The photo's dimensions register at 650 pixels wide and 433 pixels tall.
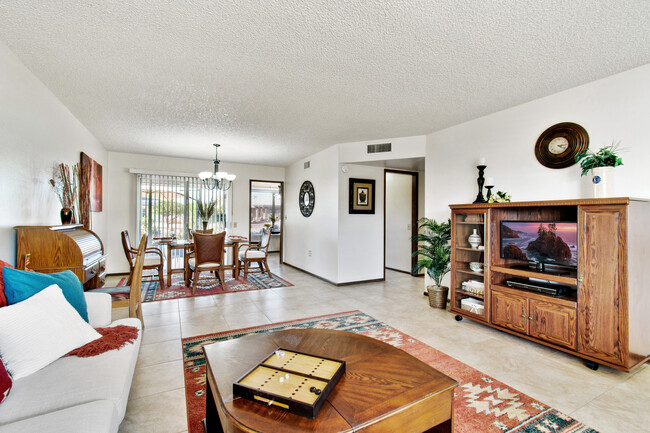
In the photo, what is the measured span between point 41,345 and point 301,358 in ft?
4.41

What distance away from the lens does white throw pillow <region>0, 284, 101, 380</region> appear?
1476 millimetres

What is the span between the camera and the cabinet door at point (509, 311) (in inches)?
115

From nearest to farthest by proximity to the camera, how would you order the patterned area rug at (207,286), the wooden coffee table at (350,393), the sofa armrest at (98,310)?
1. the wooden coffee table at (350,393)
2. the sofa armrest at (98,310)
3. the patterned area rug at (207,286)

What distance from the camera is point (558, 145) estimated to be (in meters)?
3.09

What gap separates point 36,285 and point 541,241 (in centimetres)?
395

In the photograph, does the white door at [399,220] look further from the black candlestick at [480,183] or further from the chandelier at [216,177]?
the chandelier at [216,177]

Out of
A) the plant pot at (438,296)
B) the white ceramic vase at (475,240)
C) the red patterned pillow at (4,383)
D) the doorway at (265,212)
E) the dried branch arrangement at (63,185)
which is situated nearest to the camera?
the red patterned pillow at (4,383)

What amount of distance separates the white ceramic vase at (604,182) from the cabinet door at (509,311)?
3.69ft

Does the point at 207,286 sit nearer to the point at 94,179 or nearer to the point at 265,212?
the point at 94,179

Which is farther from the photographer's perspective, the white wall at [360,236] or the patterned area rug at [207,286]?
the white wall at [360,236]

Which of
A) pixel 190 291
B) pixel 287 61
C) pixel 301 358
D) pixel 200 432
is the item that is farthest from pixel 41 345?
pixel 190 291

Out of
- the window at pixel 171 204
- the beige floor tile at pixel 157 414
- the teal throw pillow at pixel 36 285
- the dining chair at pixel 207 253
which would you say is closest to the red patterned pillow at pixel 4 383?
the teal throw pillow at pixel 36 285

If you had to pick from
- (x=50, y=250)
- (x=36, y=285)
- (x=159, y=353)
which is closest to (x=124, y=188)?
(x=50, y=250)

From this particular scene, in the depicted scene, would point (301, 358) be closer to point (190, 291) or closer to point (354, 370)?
point (354, 370)
